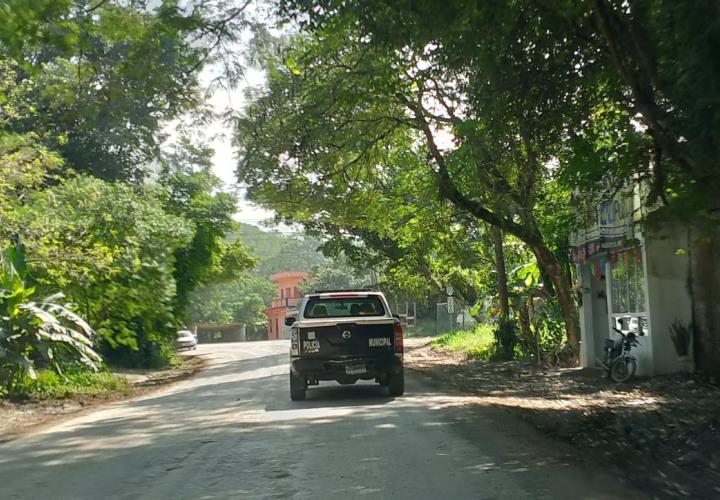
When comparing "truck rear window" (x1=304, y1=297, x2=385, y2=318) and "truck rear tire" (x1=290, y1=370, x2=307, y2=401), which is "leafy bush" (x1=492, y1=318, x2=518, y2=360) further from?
"truck rear tire" (x1=290, y1=370, x2=307, y2=401)

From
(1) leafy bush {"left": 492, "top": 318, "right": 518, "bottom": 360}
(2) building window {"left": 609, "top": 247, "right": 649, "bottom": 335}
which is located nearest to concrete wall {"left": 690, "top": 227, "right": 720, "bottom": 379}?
(2) building window {"left": 609, "top": 247, "right": 649, "bottom": 335}

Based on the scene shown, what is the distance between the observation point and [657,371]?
49.9ft

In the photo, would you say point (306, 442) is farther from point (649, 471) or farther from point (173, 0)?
point (173, 0)

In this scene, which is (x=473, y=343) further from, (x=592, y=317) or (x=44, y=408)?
(x=44, y=408)

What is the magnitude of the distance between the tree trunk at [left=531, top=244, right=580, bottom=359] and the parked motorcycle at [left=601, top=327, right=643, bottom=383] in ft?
11.4

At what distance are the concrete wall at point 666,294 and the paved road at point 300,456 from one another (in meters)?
4.69

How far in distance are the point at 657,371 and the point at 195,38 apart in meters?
10.7

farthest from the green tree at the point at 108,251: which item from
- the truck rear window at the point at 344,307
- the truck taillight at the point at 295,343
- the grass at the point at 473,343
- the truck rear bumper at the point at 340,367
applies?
the grass at the point at 473,343

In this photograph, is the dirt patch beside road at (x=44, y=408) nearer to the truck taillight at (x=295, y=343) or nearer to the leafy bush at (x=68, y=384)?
the leafy bush at (x=68, y=384)

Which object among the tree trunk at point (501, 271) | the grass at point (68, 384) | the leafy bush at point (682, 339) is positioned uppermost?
the tree trunk at point (501, 271)

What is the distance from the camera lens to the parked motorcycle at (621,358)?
1501cm

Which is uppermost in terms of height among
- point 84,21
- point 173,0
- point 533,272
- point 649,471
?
point 173,0

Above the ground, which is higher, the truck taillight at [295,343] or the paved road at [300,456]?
the truck taillight at [295,343]

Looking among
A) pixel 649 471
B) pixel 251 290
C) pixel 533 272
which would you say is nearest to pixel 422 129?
pixel 533 272
